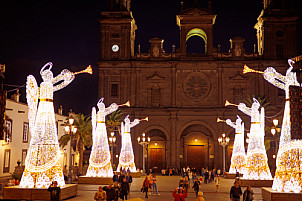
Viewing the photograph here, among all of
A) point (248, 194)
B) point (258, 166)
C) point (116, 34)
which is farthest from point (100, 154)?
point (116, 34)

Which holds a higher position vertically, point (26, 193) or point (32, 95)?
point (32, 95)

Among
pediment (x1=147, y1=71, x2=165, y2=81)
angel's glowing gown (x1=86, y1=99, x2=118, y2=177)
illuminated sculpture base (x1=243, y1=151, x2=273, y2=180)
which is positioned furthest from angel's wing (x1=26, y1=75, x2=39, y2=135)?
pediment (x1=147, y1=71, x2=165, y2=81)

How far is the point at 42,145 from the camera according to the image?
56.1 ft

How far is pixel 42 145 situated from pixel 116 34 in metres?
35.7

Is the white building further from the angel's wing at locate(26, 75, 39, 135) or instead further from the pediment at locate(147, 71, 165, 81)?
the pediment at locate(147, 71, 165, 81)

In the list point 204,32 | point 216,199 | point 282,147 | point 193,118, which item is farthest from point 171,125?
point 282,147

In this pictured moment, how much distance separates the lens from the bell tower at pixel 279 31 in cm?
4919

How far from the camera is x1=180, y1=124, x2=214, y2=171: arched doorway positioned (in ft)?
166

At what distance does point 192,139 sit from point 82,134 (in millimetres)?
17596

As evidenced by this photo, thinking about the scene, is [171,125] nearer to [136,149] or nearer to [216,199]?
[136,149]

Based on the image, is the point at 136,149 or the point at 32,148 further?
the point at 136,149

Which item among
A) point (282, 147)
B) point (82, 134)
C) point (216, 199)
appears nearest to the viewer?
point (282, 147)

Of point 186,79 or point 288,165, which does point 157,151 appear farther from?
point 288,165

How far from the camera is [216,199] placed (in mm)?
19531
